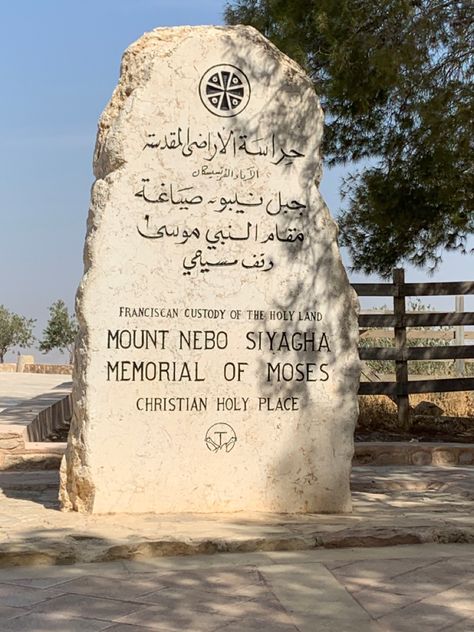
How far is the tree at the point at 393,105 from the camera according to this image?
10344 millimetres

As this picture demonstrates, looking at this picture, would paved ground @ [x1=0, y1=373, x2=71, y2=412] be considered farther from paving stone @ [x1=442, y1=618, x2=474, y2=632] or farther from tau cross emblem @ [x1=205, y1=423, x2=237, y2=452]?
paving stone @ [x1=442, y1=618, x2=474, y2=632]

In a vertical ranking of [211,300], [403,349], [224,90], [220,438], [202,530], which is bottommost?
[202,530]

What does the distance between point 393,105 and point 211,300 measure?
6.00 meters

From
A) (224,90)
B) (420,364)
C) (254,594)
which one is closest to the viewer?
(254,594)

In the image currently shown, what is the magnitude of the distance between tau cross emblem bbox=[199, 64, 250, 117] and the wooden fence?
530cm

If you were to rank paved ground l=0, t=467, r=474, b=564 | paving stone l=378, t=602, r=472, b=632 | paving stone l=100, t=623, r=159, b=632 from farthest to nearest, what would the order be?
paved ground l=0, t=467, r=474, b=564, paving stone l=378, t=602, r=472, b=632, paving stone l=100, t=623, r=159, b=632

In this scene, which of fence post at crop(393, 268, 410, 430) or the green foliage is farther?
the green foliage

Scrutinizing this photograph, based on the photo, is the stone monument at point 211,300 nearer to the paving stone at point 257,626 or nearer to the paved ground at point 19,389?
the paving stone at point 257,626

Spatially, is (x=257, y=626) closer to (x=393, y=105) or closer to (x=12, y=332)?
(x=393, y=105)

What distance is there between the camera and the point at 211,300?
21.4 ft

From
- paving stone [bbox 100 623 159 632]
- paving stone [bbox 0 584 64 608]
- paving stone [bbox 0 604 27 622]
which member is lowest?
paving stone [bbox 100 623 159 632]

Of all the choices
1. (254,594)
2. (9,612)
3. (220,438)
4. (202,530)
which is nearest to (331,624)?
(254,594)

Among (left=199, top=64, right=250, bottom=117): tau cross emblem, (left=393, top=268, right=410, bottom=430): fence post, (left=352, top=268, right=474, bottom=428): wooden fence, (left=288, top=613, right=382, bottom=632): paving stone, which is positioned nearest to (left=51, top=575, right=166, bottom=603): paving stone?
(left=288, top=613, right=382, bottom=632): paving stone

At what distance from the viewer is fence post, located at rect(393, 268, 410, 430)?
11641 mm
